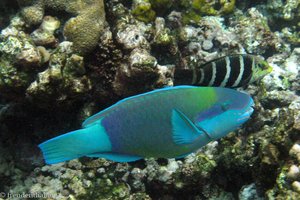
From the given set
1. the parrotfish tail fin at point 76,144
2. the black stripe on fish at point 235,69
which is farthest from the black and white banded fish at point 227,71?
the parrotfish tail fin at point 76,144

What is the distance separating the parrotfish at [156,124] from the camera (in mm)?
2057

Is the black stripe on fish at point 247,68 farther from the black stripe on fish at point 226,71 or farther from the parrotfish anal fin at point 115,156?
the parrotfish anal fin at point 115,156

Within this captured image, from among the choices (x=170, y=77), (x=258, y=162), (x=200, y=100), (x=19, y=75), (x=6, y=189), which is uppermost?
(x=200, y=100)

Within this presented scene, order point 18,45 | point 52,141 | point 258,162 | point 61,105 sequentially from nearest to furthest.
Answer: point 52,141, point 258,162, point 18,45, point 61,105

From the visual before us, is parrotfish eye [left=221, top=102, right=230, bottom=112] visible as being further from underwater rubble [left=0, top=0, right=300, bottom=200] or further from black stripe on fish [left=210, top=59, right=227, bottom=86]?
black stripe on fish [left=210, top=59, right=227, bottom=86]

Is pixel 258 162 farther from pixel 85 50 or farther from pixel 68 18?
pixel 68 18

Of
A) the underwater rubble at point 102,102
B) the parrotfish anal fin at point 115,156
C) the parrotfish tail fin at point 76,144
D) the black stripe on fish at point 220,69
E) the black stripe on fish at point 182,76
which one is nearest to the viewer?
the parrotfish tail fin at point 76,144

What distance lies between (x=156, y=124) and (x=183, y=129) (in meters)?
0.18

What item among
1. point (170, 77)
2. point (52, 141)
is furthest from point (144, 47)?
point (52, 141)

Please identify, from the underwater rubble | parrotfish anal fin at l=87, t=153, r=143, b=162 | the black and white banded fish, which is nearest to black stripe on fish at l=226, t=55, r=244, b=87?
the black and white banded fish

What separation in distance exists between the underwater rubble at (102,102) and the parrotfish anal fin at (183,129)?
156 centimetres

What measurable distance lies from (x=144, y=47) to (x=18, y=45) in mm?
1528

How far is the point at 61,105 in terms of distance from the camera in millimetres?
4078

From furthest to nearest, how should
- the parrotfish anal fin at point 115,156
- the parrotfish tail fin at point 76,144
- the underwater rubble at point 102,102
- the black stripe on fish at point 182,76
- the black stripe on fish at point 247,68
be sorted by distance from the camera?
the black stripe on fish at point 182,76 < the black stripe on fish at point 247,68 < the underwater rubble at point 102,102 < the parrotfish anal fin at point 115,156 < the parrotfish tail fin at point 76,144
